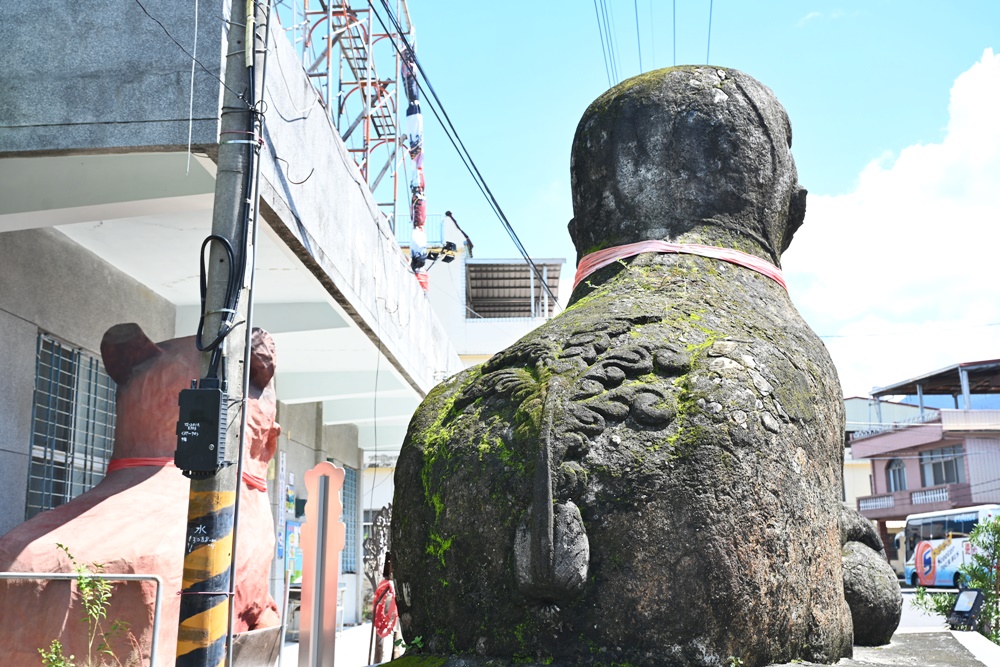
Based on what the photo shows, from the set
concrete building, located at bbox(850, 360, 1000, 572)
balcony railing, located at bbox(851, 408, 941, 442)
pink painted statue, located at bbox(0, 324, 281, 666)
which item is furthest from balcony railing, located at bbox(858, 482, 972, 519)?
pink painted statue, located at bbox(0, 324, 281, 666)

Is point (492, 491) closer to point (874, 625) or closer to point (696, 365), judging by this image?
point (696, 365)

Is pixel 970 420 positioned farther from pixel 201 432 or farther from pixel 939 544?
pixel 201 432

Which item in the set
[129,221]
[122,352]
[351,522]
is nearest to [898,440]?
[351,522]

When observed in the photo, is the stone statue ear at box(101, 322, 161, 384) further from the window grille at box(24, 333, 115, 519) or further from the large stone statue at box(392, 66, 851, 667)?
the large stone statue at box(392, 66, 851, 667)

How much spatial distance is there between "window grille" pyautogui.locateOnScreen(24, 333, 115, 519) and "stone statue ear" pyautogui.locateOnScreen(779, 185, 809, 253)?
6170 mm

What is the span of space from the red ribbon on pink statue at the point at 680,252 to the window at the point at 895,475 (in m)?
38.0

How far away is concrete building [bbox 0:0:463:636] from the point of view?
6.45 meters

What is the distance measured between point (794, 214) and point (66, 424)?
6502 mm

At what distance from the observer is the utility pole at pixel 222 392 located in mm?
4953

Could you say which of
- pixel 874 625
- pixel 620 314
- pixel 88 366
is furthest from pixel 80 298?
pixel 874 625

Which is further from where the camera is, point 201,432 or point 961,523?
point 961,523

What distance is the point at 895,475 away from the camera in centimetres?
3994

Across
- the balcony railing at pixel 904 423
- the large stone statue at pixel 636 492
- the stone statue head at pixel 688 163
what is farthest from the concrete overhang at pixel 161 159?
the balcony railing at pixel 904 423

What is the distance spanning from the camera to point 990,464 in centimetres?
3469
